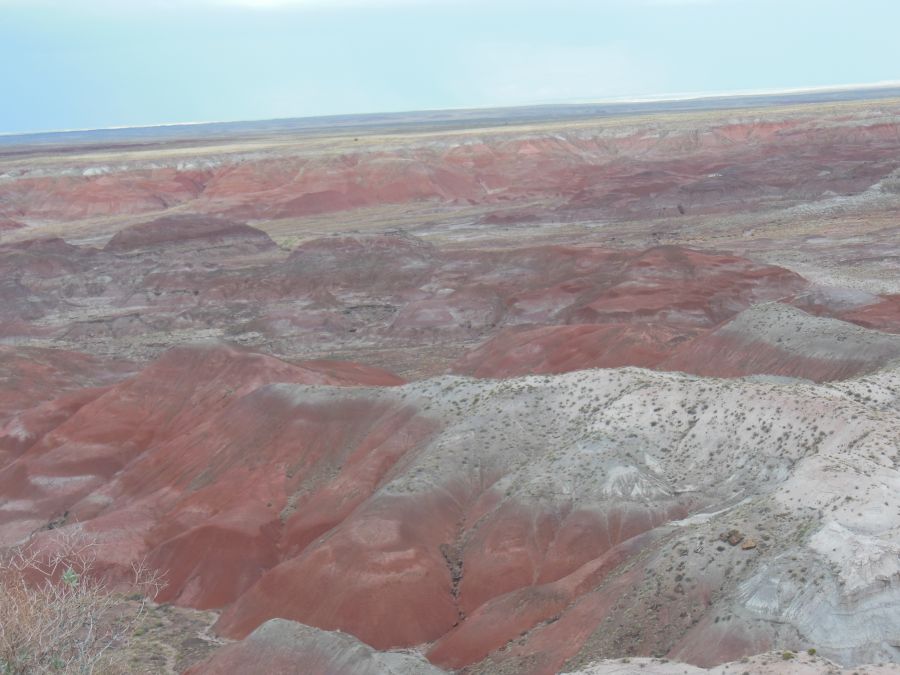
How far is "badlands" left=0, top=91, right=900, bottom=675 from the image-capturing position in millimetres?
19016

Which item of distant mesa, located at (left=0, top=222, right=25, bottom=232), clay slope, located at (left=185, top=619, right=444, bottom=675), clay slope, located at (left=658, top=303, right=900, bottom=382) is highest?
clay slope, located at (left=658, top=303, right=900, bottom=382)

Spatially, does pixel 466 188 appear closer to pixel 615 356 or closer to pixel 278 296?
pixel 278 296

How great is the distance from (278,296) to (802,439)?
55.9m

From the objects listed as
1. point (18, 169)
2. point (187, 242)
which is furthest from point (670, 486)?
point (18, 169)

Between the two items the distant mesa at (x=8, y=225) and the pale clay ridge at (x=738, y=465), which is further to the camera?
the distant mesa at (x=8, y=225)

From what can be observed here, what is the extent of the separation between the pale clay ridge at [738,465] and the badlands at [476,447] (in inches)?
3.0

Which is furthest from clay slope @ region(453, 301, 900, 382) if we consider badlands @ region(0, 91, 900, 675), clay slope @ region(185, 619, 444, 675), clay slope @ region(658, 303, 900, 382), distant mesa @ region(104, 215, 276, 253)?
distant mesa @ region(104, 215, 276, 253)

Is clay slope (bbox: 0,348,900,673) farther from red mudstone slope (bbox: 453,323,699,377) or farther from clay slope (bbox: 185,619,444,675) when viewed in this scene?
red mudstone slope (bbox: 453,323,699,377)

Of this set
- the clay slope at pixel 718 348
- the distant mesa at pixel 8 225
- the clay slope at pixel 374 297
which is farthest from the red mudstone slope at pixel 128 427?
the distant mesa at pixel 8 225

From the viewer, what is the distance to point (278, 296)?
247 ft

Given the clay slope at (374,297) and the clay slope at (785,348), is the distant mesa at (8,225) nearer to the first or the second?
the clay slope at (374,297)

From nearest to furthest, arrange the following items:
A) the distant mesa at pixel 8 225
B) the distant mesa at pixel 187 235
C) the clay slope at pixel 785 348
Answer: the clay slope at pixel 785 348, the distant mesa at pixel 187 235, the distant mesa at pixel 8 225

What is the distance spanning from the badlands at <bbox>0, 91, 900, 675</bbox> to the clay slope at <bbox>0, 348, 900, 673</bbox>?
0.26 ft

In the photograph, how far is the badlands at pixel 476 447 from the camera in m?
19.0
